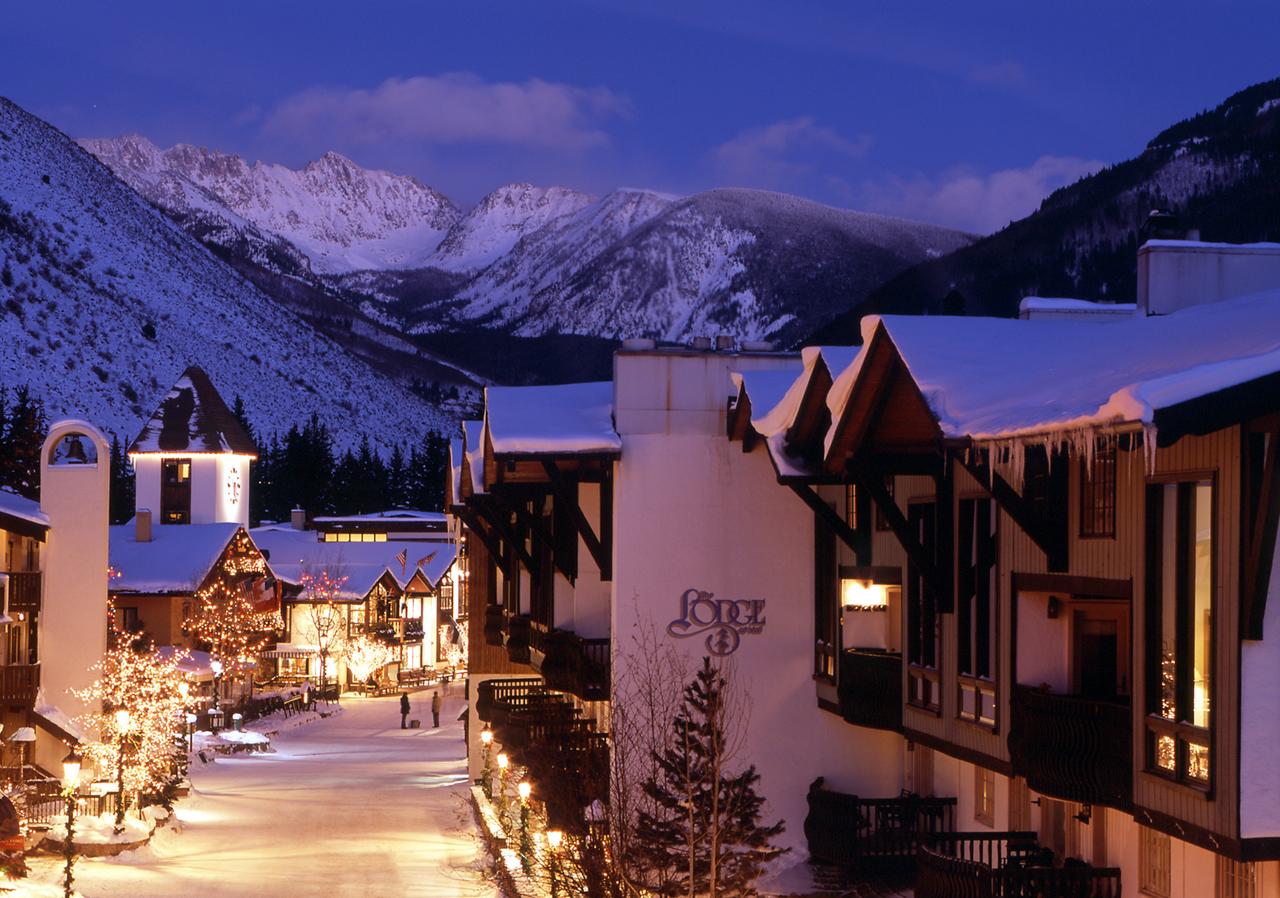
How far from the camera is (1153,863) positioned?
18.5 meters

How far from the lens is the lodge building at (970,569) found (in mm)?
14594

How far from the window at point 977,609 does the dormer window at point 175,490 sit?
3739 inches

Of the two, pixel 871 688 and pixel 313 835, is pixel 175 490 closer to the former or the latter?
pixel 313 835

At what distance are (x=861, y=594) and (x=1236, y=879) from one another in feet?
37.3

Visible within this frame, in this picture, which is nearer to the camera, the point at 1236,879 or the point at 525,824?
the point at 1236,879

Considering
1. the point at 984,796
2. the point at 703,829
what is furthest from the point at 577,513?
the point at 984,796

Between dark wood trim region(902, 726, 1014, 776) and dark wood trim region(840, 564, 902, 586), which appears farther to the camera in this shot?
dark wood trim region(840, 564, 902, 586)

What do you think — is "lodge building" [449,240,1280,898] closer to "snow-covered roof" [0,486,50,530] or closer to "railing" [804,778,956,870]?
"railing" [804,778,956,870]

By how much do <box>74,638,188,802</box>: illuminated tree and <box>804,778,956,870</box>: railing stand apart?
21706mm

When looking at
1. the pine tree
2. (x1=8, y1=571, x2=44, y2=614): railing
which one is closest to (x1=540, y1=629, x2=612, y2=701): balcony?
the pine tree

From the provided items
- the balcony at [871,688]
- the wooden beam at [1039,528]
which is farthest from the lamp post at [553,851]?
the wooden beam at [1039,528]

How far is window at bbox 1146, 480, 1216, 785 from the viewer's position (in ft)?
49.7

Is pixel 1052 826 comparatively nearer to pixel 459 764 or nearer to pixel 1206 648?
pixel 1206 648

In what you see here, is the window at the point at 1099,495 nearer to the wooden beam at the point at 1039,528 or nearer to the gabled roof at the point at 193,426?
the wooden beam at the point at 1039,528
